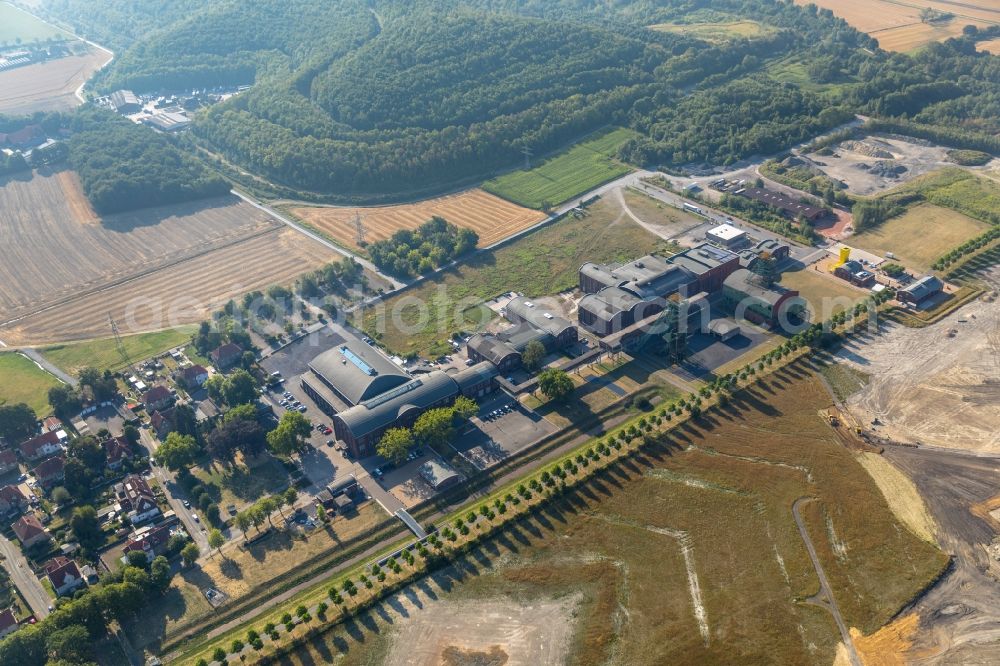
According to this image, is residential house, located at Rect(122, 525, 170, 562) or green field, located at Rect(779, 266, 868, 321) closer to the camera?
residential house, located at Rect(122, 525, 170, 562)

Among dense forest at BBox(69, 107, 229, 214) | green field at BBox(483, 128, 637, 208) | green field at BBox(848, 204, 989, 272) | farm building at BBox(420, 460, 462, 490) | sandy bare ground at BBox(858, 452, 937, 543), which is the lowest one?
sandy bare ground at BBox(858, 452, 937, 543)

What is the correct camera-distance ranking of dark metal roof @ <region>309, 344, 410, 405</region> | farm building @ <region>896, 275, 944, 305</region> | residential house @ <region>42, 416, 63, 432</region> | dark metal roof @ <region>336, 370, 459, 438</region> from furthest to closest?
farm building @ <region>896, 275, 944, 305</region> < residential house @ <region>42, 416, 63, 432</region> < dark metal roof @ <region>309, 344, 410, 405</region> < dark metal roof @ <region>336, 370, 459, 438</region>

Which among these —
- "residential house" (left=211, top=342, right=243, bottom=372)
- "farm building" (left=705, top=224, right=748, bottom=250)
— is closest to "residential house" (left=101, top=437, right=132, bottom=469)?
"residential house" (left=211, top=342, right=243, bottom=372)

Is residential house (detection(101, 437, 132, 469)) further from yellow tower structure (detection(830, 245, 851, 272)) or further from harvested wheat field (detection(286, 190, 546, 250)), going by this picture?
yellow tower structure (detection(830, 245, 851, 272))

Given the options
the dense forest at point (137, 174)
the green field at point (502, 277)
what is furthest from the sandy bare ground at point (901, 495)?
the dense forest at point (137, 174)

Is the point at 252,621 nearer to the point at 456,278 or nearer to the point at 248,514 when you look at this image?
the point at 248,514

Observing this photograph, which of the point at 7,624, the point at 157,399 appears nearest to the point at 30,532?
the point at 7,624

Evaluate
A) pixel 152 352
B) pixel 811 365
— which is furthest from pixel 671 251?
pixel 152 352
